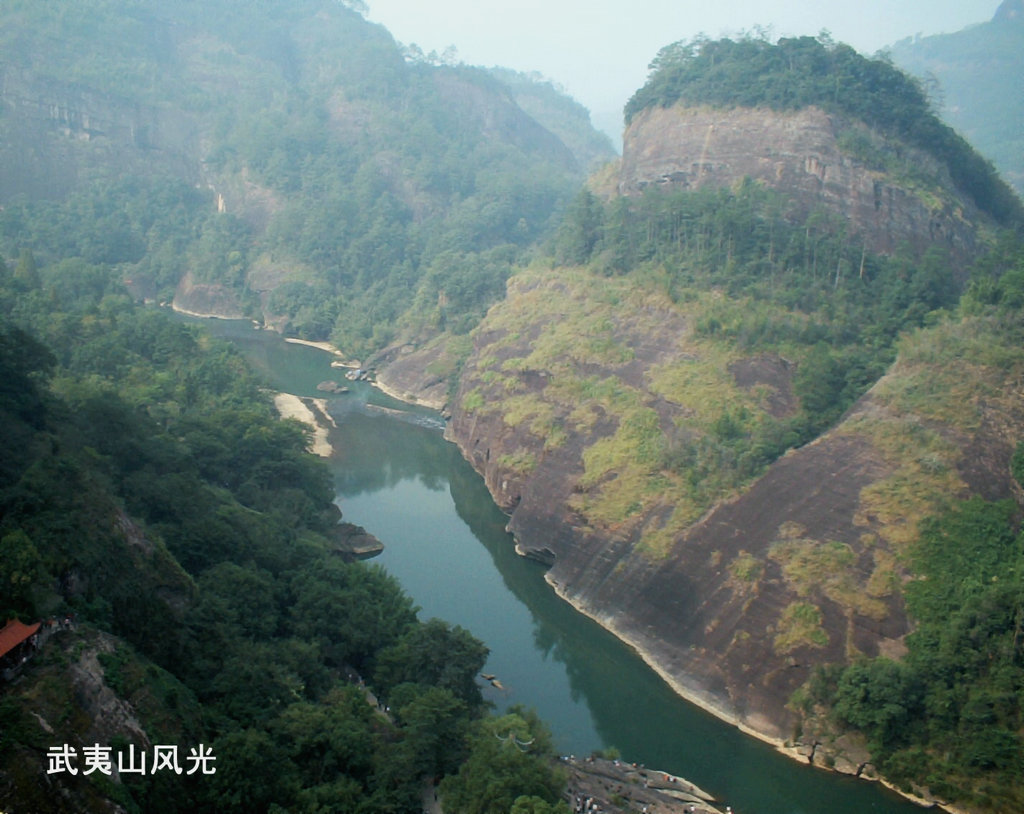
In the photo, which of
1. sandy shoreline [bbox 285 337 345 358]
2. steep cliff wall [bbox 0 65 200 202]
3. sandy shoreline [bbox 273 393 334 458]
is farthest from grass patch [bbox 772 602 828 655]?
steep cliff wall [bbox 0 65 200 202]

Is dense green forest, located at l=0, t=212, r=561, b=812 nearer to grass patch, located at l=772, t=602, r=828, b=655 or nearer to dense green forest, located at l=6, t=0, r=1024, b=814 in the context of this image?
dense green forest, located at l=6, t=0, r=1024, b=814

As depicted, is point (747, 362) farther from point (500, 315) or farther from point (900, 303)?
point (500, 315)

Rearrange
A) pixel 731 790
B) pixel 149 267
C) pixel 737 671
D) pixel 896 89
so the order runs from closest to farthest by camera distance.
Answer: pixel 731 790
pixel 737 671
pixel 896 89
pixel 149 267

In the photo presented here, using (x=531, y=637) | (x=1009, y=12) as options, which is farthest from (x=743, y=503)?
(x=1009, y=12)

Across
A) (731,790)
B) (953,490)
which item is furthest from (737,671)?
(953,490)

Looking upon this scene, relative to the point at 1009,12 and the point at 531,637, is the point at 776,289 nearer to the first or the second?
the point at 531,637

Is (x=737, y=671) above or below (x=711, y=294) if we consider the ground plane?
below
